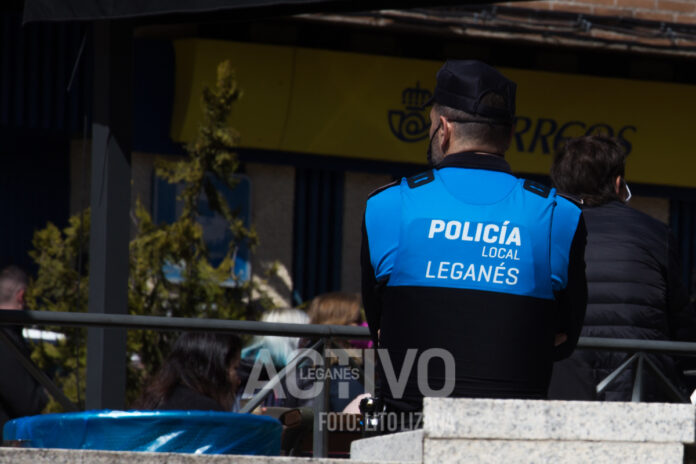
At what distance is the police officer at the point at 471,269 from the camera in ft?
10.00

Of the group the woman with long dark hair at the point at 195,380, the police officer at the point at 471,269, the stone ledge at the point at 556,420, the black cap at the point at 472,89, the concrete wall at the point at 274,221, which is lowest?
the concrete wall at the point at 274,221

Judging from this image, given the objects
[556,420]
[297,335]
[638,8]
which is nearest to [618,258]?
[297,335]

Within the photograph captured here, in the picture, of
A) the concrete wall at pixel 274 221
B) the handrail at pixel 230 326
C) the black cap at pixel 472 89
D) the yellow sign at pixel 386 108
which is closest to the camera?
the black cap at pixel 472 89

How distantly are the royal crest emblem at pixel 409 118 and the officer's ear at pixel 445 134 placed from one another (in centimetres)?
792

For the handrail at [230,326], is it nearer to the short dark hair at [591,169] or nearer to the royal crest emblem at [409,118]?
the short dark hair at [591,169]

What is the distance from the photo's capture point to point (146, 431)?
372cm

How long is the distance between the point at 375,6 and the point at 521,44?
4.72 m

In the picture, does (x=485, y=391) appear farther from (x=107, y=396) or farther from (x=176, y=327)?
(x=107, y=396)

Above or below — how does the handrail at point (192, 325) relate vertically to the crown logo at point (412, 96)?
below

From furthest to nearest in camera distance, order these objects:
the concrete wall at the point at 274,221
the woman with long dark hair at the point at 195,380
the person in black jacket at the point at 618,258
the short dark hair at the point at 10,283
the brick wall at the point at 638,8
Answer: the brick wall at the point at 638,8 → the concrete wall at the point at 274,221 → the short dark hair at the point at 10,283 → the woman with long dark hair at the point at 195,380 → the person in black jacket at the point at 618,258

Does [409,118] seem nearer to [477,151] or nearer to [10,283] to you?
[10,283]

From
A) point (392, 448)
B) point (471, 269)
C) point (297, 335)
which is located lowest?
point (297, 335)

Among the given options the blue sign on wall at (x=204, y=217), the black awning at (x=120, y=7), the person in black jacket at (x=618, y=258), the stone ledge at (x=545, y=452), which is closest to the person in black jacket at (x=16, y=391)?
the black awning at (x=120, y=7)

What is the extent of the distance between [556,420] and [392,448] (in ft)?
1.46
